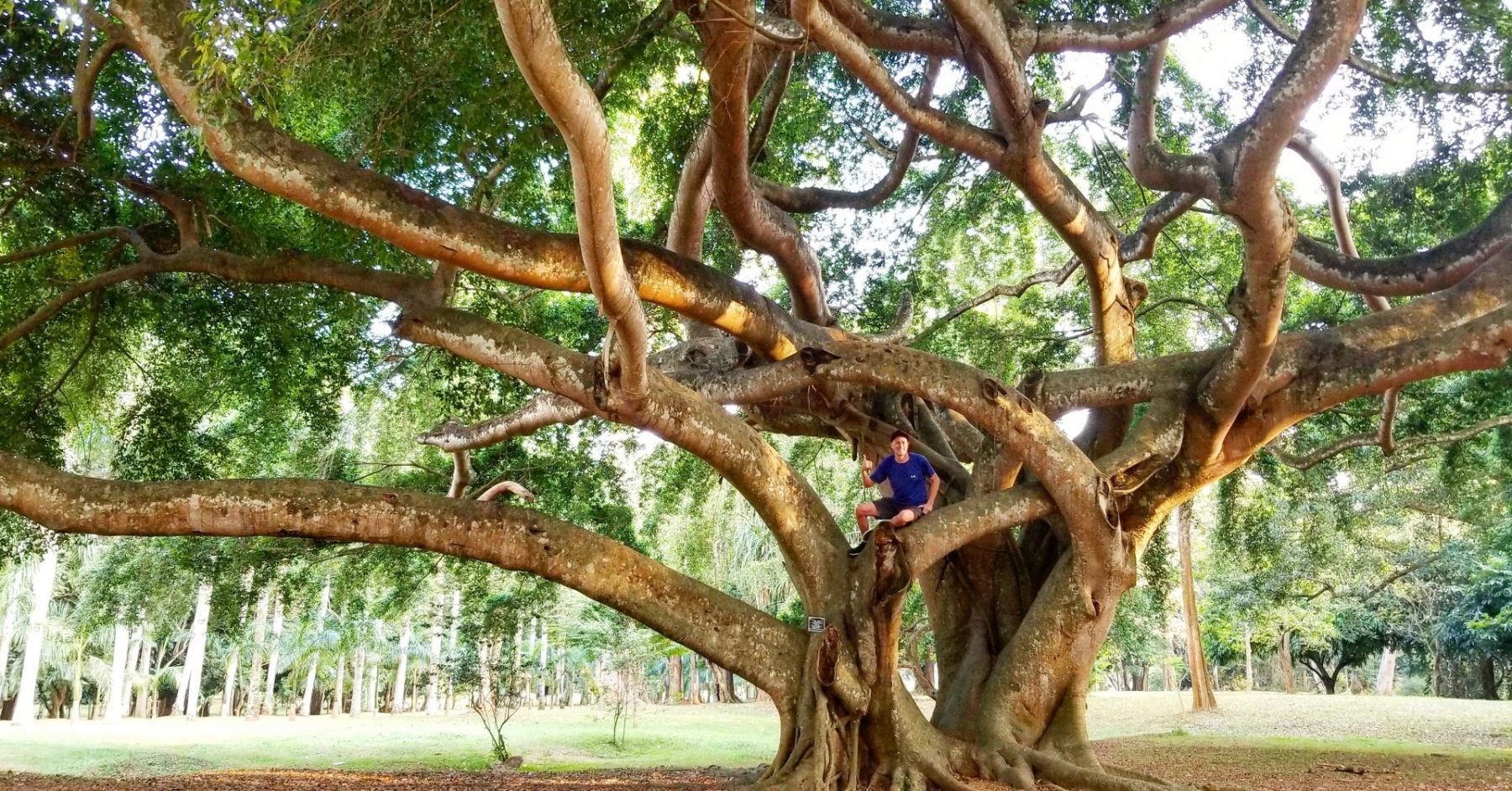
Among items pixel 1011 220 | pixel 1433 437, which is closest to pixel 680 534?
pixel 1011 220

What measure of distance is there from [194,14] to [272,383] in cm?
646

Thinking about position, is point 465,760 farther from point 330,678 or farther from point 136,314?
point 330,678

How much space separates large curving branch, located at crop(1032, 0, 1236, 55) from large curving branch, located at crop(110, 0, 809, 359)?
3.08 metres

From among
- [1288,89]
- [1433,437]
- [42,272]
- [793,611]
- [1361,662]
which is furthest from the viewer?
[1361,662]

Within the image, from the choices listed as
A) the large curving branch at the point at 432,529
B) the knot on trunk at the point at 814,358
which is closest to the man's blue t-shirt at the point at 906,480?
the knot on trunk at the point at 814,358

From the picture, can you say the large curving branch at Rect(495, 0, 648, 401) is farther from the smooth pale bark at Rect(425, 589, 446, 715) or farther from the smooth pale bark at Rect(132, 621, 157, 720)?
the smooth pale bark at Rect(132, 621, 157, 720)

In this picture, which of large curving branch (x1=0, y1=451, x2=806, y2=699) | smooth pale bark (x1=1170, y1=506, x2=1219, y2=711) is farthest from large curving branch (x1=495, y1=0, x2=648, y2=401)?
smooth pale bark (x1=1170, y1=506, x2=1219, y2=711)

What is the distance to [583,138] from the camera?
354 centimetres

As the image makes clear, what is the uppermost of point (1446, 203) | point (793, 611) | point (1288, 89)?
point (1446, 203)

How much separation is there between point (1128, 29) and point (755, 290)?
3.34 m

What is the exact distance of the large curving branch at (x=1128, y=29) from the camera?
23.0 ft

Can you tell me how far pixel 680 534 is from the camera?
659 inches

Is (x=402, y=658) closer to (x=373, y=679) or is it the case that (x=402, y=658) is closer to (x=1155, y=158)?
(x=373, y=679)

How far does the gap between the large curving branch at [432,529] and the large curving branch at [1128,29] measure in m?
4.73
